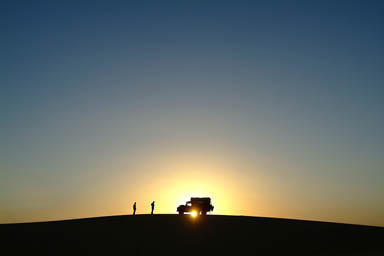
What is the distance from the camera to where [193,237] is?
90.9 feet

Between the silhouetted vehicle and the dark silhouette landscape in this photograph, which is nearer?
the dark silhouette landscape

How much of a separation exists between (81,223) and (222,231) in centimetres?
1374

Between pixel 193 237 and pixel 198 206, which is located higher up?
pixel 198 206

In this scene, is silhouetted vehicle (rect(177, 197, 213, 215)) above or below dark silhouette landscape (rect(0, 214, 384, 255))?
above

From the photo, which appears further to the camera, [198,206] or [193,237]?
[198,206]

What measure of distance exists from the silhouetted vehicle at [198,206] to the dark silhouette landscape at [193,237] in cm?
495

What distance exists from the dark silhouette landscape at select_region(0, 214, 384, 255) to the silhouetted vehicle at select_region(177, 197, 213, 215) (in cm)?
495

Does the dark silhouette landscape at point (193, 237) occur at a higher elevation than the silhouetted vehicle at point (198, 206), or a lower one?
lower

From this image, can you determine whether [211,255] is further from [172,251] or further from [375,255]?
[375,255]

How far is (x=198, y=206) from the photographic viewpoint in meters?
40.2

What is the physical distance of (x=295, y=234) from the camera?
2706 cm

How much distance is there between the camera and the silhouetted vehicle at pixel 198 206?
39938 millimetres

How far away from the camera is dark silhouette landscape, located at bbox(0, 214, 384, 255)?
23891mm

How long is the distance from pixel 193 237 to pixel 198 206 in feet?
41.0
